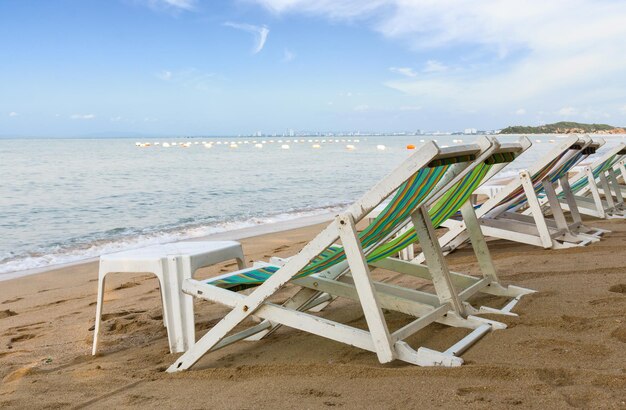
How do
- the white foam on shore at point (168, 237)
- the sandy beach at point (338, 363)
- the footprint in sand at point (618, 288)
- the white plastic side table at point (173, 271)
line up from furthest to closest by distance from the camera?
the white foam on shore at point (168, 237)
the footprint in sand at point (618, 288)
the white plastic side table at point (173, 271)
the sandy beach at point (338, 363)

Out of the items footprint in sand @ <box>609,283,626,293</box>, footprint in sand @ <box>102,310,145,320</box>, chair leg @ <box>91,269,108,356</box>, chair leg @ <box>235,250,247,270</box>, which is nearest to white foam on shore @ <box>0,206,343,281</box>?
footprint in sand @ <box>102,310,145,320</box>

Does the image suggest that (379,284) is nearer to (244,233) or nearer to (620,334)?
(620,334)

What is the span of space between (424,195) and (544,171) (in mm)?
2944

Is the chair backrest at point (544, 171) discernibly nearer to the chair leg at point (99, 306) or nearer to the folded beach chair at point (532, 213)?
the folded beach chair at point (532, 213)

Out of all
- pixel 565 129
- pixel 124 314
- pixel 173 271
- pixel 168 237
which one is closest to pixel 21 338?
pixel 124 314

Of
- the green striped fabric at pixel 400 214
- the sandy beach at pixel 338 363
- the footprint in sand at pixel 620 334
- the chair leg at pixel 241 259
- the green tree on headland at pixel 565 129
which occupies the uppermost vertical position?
the green striped fabric at pixel 400 214

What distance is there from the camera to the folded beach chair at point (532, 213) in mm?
5086

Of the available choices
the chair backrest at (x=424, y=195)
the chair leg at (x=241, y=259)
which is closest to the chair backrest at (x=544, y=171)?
the chair backrest at (x=424, y=195)

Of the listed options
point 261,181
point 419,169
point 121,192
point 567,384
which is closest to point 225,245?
point 419,169

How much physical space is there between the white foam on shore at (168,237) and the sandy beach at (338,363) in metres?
3.22

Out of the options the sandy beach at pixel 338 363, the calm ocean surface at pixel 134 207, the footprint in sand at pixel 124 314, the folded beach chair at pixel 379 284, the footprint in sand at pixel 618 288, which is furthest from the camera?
the calm ocean surface at pixel 134 207

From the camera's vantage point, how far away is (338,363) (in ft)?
8.95

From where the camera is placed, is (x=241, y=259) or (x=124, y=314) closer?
(x=241, y=259)

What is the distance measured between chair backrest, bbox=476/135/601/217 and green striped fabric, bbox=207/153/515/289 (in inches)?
71.5
